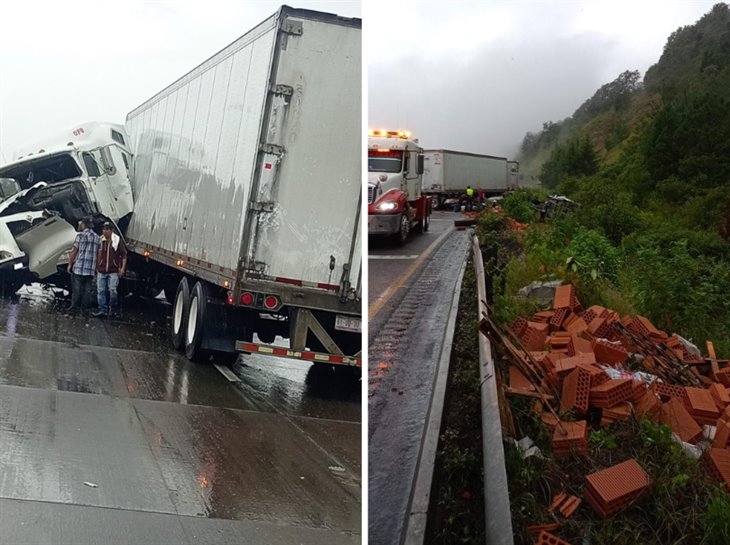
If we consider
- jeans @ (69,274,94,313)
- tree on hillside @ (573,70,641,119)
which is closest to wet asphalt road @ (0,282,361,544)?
jeans @ (69,274,94,313)

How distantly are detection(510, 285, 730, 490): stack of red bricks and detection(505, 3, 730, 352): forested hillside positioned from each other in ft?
2.87

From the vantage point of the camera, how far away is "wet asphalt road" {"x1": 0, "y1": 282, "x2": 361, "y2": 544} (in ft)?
7.48

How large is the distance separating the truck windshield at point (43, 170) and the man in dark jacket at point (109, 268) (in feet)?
1.19

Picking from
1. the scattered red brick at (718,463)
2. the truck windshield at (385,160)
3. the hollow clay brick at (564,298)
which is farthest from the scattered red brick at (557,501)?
the hollow clay brick at (564,298)

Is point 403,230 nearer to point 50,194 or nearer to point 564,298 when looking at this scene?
point 50,194

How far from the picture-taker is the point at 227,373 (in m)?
4.24

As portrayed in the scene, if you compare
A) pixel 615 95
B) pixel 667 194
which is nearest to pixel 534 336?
pixel 615 95

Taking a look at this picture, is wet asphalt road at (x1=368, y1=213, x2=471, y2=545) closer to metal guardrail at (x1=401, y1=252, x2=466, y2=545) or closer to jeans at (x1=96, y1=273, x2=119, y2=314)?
metal guardrail at (x1=401, y1=252, x2=466, y2=545)

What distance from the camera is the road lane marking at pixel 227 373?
164 inches

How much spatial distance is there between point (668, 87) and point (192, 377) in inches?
181

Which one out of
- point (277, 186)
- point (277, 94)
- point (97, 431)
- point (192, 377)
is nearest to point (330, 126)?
point (277, 94)

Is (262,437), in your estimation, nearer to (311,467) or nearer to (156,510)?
(311,467)

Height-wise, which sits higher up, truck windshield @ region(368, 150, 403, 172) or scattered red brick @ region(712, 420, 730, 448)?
truck windshield @ region(368, 150, 403, 172)

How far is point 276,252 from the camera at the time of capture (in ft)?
12.6
